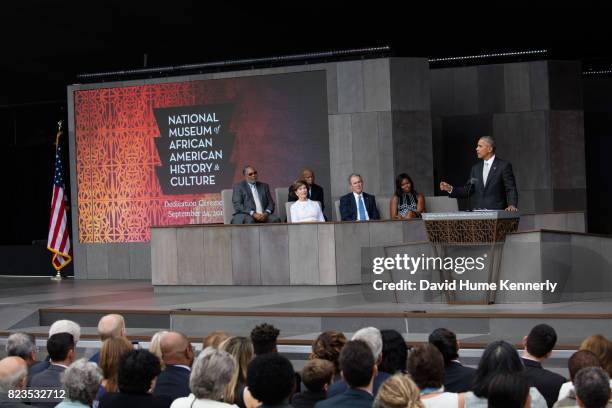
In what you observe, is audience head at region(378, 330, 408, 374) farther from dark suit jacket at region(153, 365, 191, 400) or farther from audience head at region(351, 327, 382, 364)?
dark suit jacket at region(153, 365, 191, 400)

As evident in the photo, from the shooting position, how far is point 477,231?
8898 millimetres

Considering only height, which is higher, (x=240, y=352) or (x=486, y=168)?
(x=486, y=168)

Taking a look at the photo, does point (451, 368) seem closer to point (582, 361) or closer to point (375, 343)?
point (375, 343)

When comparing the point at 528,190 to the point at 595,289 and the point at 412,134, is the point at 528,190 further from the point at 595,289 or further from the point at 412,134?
the point at 595,289

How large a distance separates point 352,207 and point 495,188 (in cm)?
270

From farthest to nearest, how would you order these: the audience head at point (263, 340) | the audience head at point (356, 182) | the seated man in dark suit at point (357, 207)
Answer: the seated man in dark suit at point (357, 207)
the audience head at point (356, 182)
the audience head at point (263, 340)

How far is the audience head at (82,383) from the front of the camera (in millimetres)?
4461

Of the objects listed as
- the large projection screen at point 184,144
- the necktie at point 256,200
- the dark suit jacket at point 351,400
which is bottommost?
the dark suit jacket at point 351,400

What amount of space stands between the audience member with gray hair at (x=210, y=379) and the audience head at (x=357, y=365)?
0.47 m

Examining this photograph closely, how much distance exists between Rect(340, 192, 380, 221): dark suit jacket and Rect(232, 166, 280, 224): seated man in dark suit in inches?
41.0

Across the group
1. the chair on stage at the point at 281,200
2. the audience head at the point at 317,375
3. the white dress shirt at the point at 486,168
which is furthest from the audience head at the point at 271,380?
the chair on stage at the point at 281,200
